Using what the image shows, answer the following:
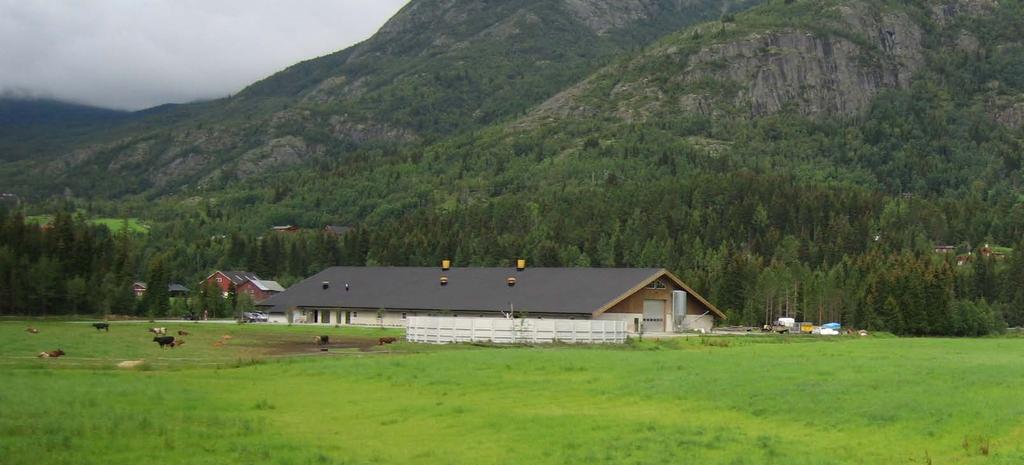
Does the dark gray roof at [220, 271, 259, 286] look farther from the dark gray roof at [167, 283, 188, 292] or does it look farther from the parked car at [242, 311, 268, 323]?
the parked car at [242, 311, 268, 323]

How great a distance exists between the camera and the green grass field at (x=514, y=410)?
2289 centimetres

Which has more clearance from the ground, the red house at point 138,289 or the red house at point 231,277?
the red house at point 231,277

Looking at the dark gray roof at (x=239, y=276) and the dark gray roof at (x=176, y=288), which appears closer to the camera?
the dark gray roof at (x=239, y=276)

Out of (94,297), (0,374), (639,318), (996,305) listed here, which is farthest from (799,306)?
(0,374)

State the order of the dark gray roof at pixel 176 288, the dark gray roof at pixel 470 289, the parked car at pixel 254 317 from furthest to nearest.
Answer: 1. the dark gray roof at pixel 176 288
2. the parked car at pixel 254 317
3. the dark gray roof at pixel 470 289

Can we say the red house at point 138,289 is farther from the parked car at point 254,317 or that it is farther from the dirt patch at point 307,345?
the dirt patch at point 307,345

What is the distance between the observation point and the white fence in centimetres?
6438

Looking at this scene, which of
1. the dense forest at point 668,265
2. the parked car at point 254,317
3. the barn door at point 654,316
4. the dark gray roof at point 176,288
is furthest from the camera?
the dark gray roof at point 176,288

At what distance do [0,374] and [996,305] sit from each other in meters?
125

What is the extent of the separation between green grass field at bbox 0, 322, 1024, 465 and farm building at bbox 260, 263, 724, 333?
37436 mm

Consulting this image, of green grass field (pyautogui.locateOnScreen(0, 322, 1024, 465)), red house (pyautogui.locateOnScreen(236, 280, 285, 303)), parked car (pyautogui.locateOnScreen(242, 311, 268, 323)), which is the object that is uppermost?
red house (pyautogui.locateOnScreen(236, 280, 285, 303))

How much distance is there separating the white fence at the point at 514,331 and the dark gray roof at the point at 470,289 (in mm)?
15212

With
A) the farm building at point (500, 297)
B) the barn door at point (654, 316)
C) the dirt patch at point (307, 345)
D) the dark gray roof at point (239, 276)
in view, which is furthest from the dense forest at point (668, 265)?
the dirt patch at point (307, 345)

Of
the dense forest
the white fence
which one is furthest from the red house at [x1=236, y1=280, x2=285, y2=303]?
the white fence
